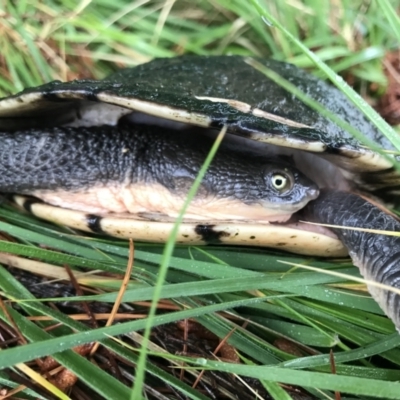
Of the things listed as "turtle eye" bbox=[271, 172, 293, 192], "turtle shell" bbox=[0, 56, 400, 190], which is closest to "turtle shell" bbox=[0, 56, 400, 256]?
"turtle shell" bbox=[0, 56, 400, 190]

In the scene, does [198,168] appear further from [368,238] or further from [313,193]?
[368,238]

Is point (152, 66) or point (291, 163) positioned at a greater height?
point (152, 66)

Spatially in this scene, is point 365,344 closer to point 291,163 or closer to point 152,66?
point 291,163

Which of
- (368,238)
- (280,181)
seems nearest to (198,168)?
(280,181)

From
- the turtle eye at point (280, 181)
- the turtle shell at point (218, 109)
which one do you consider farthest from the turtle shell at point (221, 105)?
the turtle eye at point (280, 181)

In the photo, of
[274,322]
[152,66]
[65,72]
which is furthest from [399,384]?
[65,72]

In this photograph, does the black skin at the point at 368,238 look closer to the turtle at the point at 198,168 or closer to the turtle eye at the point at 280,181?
the turtle at the point at 198,168
